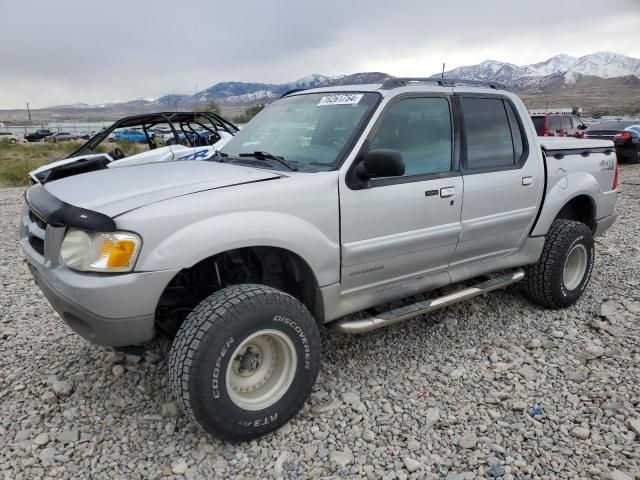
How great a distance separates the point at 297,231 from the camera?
2.74 metres

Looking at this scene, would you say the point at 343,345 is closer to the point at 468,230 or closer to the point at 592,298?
the point at 468,230

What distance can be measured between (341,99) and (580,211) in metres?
2.73

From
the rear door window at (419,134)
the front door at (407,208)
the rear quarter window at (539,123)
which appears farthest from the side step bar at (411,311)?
the rear quarter window at (539,123)

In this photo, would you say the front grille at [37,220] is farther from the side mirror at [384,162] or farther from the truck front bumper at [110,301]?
the side mirror at [384,162]

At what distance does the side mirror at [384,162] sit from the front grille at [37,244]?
6.20ft

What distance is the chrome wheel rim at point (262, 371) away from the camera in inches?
105

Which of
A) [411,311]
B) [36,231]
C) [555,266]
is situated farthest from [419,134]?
[36,231]

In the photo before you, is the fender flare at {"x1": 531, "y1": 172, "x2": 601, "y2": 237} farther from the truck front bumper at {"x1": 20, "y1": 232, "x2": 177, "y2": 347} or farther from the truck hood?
the truck front bumper at {"x1": 20, "y1": 232, "x2": 177, "y2": 347}

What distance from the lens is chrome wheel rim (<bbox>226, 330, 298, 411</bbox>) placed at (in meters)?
2.68

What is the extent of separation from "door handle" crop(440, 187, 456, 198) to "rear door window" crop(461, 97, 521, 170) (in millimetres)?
278

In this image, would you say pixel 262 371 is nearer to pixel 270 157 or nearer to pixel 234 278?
pixel 234 278

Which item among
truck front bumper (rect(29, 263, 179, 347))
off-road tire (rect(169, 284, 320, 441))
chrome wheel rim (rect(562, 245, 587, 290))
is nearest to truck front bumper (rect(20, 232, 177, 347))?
truck front bumper (rect(29, 263, 179, 347))

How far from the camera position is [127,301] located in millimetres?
2352

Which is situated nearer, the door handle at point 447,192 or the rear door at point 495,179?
the door handle at point 447,192
